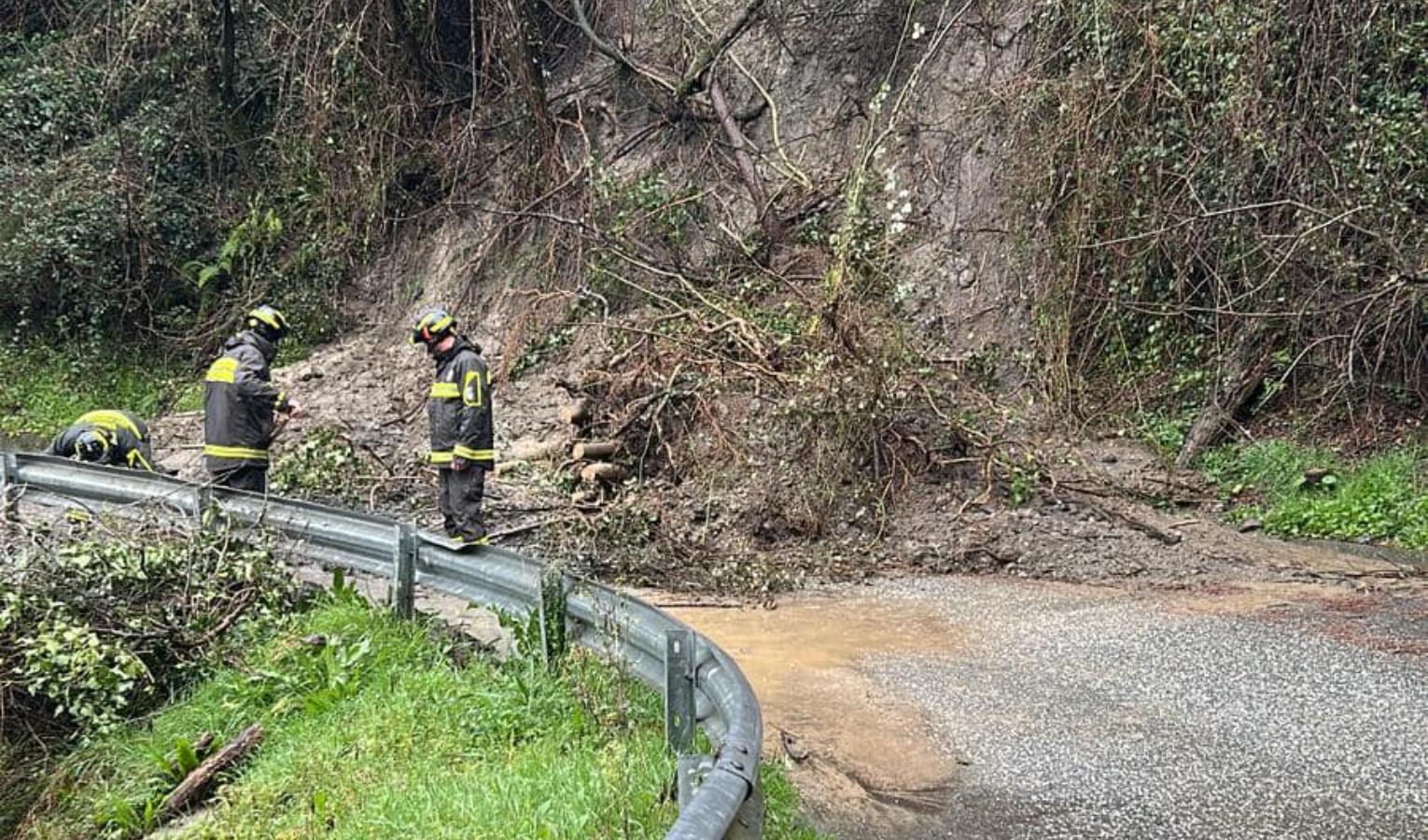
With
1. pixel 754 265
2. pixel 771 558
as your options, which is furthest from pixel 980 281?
pixel 771 558

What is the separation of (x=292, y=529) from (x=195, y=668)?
1065 millimetres

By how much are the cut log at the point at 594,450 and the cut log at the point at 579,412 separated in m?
0.37

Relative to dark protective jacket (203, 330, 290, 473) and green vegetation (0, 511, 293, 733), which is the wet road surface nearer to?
green vegetation (0, 511, 293, 733)

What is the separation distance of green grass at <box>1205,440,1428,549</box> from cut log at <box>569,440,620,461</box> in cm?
568

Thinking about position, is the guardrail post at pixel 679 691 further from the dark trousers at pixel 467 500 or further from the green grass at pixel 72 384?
the green grass at pixel 72 384

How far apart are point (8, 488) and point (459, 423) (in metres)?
3.40

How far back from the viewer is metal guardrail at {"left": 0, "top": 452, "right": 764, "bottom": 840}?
2.86 m

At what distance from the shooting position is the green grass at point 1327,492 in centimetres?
889

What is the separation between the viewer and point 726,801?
2.65m

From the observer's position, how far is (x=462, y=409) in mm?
7613

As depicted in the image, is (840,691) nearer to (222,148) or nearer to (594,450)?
(594,450)

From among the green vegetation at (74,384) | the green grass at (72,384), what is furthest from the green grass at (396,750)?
the green grass at (72,384)

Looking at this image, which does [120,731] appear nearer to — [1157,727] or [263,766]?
[263,766]

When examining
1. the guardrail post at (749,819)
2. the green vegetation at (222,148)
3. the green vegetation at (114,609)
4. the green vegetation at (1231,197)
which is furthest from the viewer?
the green vegetation at (222,148)
